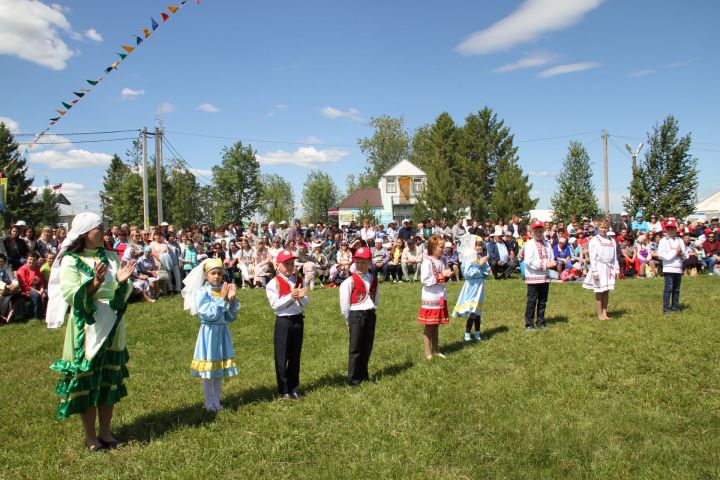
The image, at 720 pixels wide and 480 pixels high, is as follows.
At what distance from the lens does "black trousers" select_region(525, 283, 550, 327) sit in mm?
9562

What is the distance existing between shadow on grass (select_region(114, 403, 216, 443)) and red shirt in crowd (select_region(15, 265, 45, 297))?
883 cm

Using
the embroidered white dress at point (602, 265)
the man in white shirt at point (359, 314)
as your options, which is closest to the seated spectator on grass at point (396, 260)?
the embroidered white dress at point (602, 265)

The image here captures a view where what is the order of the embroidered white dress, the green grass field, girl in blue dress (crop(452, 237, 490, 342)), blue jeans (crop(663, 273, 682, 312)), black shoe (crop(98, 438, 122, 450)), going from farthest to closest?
blue jeans (crop(663, 273, 682, 312))
the embroidered white dress
girl in blue dress (crop(452, 237, 490, 342))
black shoe (crop(98, 438, 122, 450))
the green grass field

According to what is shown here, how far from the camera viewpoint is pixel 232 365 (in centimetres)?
604

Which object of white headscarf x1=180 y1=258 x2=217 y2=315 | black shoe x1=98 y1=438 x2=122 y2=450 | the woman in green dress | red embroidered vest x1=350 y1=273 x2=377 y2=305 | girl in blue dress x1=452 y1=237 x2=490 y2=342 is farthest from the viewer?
girl in blue dress x1=452 y1=237 x2=490 y2=342

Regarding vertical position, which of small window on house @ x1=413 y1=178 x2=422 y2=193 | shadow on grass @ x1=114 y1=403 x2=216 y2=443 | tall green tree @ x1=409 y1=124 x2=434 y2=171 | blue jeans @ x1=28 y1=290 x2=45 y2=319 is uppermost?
tall green tree @ x1=409 y1=124 x2=434 y2=171

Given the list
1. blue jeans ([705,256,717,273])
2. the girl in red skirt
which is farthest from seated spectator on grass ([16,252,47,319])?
blue jeans ([705,256,717,273])

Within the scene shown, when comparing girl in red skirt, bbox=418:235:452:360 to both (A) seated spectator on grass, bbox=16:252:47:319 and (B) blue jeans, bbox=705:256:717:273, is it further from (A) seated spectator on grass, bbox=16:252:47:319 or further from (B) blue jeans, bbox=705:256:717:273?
(B) blue jeans, bbox=705:256:717:273

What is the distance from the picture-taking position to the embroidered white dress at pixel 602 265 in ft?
33.6

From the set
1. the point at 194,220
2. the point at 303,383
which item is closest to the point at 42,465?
the point at 303,383

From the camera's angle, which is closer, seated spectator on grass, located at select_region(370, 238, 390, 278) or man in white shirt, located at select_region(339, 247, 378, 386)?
man in white shirt, located at select_region(339, 247, 378, 386)

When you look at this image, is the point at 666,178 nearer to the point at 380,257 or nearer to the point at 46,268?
the point at 380,257

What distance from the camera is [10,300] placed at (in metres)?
12.3

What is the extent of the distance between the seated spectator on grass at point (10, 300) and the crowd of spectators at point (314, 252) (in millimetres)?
480
